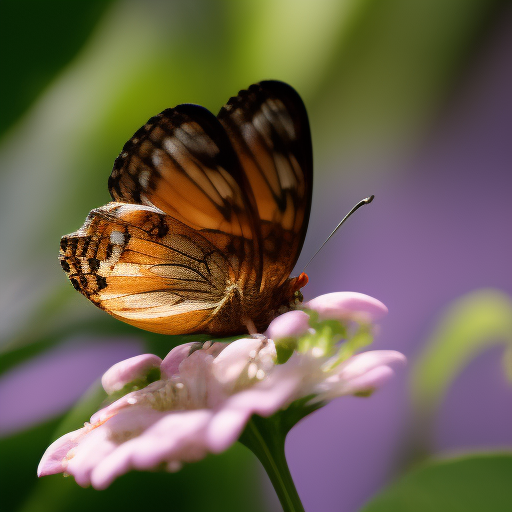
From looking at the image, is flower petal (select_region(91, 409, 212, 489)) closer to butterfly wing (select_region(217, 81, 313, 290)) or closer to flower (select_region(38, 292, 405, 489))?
flower (select_region(38, 292, 405, 489))

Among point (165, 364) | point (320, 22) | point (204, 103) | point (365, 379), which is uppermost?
point (320, 22)

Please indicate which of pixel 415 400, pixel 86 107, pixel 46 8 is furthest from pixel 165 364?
pixel 46 8

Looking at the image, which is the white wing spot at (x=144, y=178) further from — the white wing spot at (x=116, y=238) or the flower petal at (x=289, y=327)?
the flower petal at (x=289, y=327)

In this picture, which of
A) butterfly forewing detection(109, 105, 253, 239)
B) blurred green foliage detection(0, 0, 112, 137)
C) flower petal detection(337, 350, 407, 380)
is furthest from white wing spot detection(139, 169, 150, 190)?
blurred green foliage detection(0, 0, 112, 137)

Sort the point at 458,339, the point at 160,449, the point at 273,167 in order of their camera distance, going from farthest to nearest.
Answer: the point at 458,339
the point at 273,167
the point at 160,449

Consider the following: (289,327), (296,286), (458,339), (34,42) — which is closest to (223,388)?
(289,327)

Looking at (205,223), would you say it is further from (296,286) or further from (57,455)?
(57,455)

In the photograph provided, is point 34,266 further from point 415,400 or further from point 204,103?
point 415,400

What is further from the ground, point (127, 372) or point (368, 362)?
point (368, 362)
